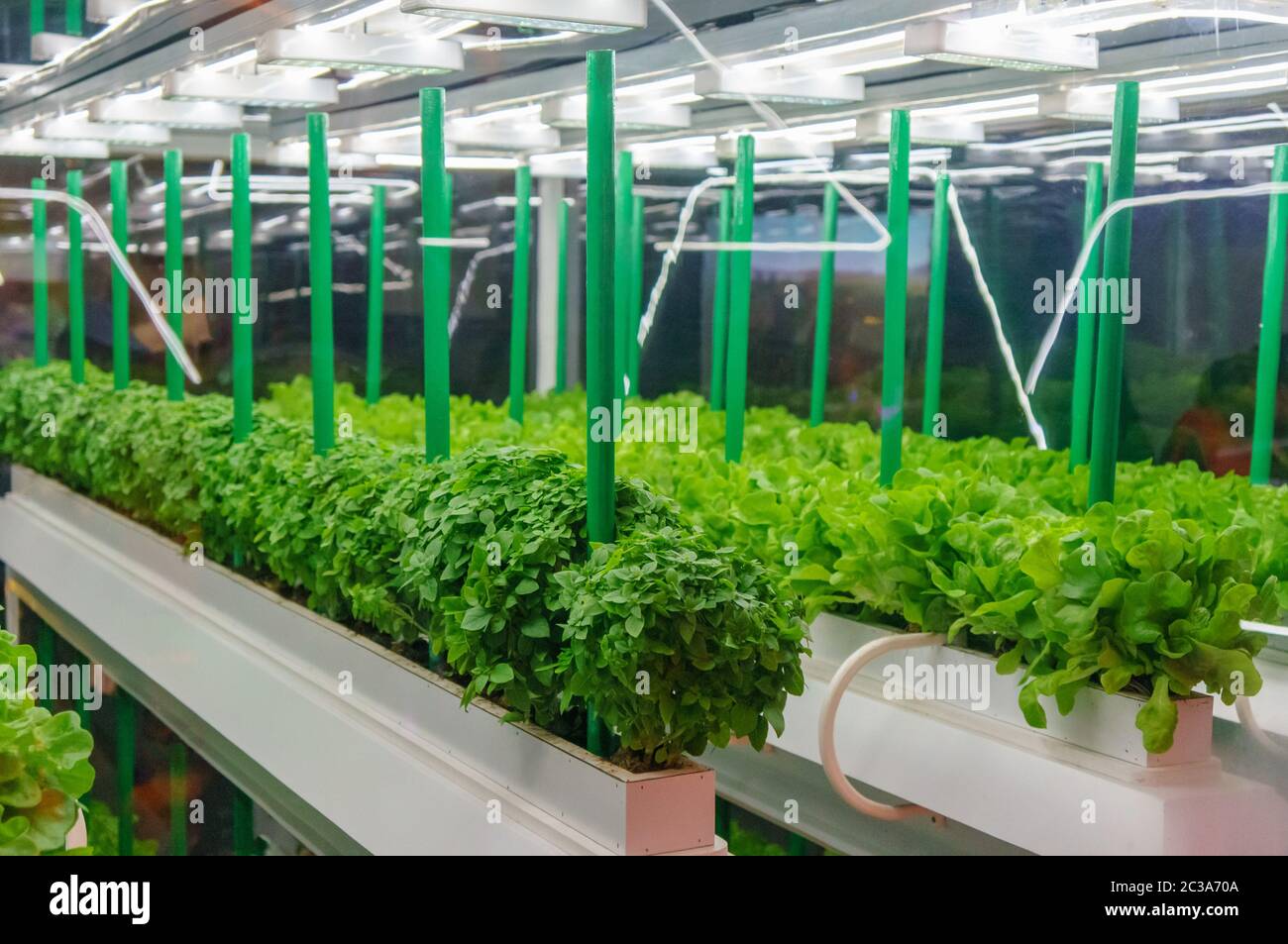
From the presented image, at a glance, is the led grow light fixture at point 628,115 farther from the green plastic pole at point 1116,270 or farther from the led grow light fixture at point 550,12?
the green plastic pole at point 1116,270

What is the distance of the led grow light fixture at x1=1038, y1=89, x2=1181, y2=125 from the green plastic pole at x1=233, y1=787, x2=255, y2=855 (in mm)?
3346

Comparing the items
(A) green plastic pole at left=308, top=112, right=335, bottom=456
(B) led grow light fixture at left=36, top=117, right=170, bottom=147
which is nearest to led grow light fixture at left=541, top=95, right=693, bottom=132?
(A) green plastic pole at left=308, top=112, right=335, bottom=456

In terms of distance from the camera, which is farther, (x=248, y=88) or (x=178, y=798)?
(x=248, y=88)

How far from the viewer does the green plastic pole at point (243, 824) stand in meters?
4.39

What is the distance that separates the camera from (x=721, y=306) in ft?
27.7

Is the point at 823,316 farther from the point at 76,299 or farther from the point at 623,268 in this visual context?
the point at 76,299

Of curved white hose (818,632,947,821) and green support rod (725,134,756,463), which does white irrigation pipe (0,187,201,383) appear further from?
curved white hose (818,632,947,821)

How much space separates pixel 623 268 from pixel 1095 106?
4.01m

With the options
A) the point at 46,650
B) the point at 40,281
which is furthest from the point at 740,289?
the point at 40,281

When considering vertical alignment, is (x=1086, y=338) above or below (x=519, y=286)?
below

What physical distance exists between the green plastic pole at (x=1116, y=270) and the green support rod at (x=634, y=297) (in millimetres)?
4552

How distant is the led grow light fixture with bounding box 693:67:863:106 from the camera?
5207 millimetres

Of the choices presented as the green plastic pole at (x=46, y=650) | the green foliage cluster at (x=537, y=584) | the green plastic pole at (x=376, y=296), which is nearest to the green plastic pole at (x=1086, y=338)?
the green foliage cluster at (x=537, y=584)

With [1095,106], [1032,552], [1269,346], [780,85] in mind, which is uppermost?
[780,85]
